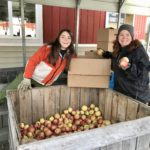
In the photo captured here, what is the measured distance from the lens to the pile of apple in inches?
76.8

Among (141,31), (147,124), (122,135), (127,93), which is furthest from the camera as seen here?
(141,31)

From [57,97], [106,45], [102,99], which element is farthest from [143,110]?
[106,45]

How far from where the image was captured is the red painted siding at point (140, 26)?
645 centimetres

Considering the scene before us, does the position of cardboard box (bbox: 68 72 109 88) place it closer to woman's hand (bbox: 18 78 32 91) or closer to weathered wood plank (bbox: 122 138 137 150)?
woman's hand (bbox: 18 78 32 91)

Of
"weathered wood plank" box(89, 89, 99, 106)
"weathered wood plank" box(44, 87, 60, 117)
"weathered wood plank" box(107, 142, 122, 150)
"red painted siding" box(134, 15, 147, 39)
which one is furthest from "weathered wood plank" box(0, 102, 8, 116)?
"red painted siding" box(134, 15, 147, 39)

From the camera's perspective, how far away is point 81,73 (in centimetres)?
202

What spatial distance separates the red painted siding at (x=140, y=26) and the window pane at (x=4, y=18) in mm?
4011

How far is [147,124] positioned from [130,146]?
6.8 inches

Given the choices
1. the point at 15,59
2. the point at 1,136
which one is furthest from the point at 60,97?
the point at 15,59

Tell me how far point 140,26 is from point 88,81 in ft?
17.1

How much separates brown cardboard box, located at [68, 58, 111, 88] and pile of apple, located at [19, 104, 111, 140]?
1.15ft

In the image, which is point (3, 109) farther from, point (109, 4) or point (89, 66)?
point (109, 4)

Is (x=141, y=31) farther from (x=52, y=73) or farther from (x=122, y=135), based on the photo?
(x=122, y=135)

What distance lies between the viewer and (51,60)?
205 centimetres
